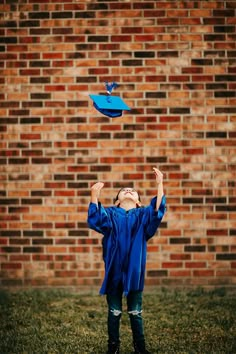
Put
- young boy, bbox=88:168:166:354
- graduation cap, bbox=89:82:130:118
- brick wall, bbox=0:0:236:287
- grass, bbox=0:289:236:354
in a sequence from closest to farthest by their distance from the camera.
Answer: young boy, bbox=88:168:166:354
graduation cap, bbox=89:82:130:118
grass, bbox=0:289:236:354
brick wall, bbox=0:0:236:287

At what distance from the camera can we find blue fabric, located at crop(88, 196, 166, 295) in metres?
3.30

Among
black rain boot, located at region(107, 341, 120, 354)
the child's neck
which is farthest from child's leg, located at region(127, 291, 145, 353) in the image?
the child's neck

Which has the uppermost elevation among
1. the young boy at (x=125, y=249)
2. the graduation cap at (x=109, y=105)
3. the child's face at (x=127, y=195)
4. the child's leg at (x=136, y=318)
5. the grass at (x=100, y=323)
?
the graduation cap at (x=109, y=105)

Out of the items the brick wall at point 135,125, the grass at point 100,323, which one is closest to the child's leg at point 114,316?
→ the grass at point 100,323

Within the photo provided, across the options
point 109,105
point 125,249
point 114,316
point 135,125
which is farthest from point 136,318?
point 135,125

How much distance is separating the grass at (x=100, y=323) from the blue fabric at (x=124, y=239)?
64cm

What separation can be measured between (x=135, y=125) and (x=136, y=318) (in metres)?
2.23

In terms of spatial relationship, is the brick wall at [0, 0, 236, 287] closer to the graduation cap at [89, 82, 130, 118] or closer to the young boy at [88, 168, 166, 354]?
the graduation cap at [89, 82, 130, 118]

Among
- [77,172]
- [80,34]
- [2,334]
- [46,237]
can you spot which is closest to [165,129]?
[77,172]

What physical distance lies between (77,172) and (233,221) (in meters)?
1.72

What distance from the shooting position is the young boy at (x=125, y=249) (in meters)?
3.30

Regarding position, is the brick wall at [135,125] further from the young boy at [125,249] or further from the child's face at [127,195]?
the young boy at [125,249]

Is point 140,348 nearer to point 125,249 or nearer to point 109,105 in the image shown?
point 125,249

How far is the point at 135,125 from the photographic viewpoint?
195 inches
